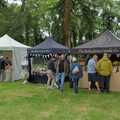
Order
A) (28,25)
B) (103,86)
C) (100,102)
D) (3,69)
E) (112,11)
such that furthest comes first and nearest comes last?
(112,11) < (28,25) < (3,69) < (103,86) < (100,102)

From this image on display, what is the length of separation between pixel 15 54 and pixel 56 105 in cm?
1132

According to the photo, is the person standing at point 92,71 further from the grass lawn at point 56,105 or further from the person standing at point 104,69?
the grass lawn at point 56,105

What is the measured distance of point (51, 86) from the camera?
20438 mm

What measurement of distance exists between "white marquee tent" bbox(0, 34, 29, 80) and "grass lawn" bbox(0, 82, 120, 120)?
6.50m

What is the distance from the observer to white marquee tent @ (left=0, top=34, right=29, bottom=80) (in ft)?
81.6

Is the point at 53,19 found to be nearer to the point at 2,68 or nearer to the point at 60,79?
the point at 2,68

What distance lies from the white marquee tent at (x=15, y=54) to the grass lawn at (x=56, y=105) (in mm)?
6505

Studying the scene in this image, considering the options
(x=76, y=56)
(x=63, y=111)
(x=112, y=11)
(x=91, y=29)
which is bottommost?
(x=63, y=111)

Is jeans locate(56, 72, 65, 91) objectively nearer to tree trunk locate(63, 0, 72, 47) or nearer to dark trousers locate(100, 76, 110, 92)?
dark trousers locate(100, 76, 110, 92)

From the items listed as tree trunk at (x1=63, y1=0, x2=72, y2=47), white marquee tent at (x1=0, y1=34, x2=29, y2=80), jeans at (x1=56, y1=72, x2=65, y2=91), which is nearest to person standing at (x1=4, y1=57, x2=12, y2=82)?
white marquee tent at (x1=0, y1=34, x2=29, y2=80)

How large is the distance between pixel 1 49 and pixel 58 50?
14.3ft

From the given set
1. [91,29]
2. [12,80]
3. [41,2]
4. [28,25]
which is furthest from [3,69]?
[41,2]

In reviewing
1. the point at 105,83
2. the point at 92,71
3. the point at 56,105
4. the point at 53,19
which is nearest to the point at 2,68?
the point at 92,71

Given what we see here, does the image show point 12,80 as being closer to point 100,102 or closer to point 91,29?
point 100,102
